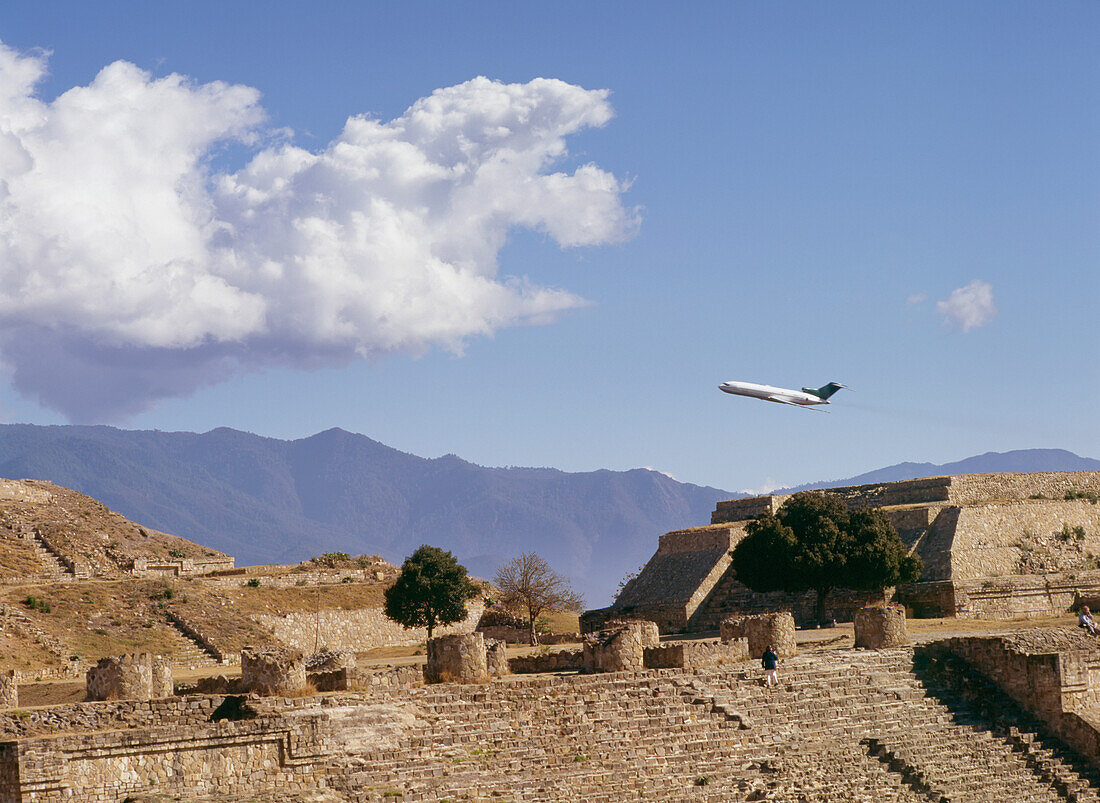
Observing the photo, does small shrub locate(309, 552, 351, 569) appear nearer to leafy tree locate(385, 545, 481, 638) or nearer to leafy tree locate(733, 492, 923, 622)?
leafy tree locate(385, 545, 481, 638)

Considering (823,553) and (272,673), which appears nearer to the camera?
(272,673)

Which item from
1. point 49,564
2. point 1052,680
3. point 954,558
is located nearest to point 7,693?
point 1052,680

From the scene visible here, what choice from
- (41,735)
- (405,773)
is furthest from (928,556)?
(41,735)

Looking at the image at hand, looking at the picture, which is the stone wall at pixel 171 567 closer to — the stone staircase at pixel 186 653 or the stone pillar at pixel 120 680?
the stone staircase at pixel 186 653

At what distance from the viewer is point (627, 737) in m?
28.5

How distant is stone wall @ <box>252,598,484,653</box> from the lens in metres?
58.2

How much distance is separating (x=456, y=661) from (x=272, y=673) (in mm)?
4157

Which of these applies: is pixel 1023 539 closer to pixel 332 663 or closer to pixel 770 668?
pixel 770 668

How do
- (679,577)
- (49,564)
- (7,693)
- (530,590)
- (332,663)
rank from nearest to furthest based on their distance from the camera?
1. (7,693)
2. (332,663)
3. (530,590)
4. (679,577)
5. (49,564)

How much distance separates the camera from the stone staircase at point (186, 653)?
49.8 m

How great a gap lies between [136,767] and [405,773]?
14.8ft

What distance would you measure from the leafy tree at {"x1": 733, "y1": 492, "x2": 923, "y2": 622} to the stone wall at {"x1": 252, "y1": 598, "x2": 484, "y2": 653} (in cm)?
1251

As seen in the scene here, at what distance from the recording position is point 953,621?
164ft

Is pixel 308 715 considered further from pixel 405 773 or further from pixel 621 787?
pixel 621 787
